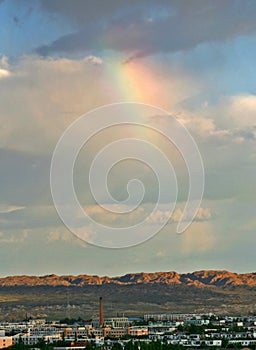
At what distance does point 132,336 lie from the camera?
82.6 m

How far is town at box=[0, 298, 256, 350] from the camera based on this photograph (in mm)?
68438

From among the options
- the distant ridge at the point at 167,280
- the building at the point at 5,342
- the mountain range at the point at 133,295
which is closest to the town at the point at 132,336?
the building at the point at 5,342

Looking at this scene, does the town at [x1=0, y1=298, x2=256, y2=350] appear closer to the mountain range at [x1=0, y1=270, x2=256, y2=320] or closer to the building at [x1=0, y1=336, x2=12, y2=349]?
the building at [x1=0, y1=336, x2=12, y2=349]

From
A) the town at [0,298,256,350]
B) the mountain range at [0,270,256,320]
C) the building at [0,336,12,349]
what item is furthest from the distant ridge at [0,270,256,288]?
the building at [0,336,12,349]

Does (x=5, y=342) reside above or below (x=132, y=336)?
below

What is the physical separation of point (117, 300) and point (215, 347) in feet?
341

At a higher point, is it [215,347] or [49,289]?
[49,289]

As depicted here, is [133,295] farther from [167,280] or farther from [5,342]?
[5,342]

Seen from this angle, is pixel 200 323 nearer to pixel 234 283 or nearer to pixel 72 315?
pixel 72 315

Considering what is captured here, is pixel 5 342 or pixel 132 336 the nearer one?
pixel 5 342

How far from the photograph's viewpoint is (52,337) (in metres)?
83.8

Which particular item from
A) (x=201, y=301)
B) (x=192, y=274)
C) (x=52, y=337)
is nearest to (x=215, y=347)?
(x=52, y=337)

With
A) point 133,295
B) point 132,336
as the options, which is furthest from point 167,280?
point 132,336

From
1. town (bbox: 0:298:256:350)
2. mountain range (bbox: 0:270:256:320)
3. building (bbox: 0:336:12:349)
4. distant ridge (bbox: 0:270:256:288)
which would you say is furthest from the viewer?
distant ridge (bbox: 0:270:256:288)
